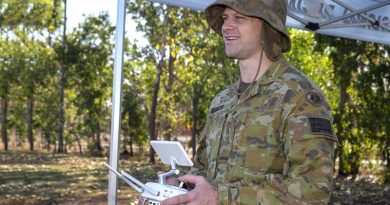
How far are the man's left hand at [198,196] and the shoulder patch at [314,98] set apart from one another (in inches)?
16.7

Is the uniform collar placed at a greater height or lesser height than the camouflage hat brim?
lesser

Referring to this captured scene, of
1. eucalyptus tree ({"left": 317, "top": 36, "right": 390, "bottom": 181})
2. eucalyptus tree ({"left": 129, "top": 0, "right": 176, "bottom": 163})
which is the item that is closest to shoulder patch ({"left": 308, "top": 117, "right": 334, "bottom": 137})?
eucalyptus tree ({"left": 317, "top": 36, "right": 390, "bottom": 181})

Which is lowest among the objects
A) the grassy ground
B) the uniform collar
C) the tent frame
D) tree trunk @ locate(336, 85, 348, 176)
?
the grassy ground

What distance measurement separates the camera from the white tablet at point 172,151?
6.40ft

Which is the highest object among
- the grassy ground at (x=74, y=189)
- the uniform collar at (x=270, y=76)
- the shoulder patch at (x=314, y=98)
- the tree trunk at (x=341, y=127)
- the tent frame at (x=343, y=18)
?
the tent frame at (x=343, y=18)

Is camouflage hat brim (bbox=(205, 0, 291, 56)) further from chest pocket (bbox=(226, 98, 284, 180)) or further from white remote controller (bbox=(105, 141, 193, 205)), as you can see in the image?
white remote controller (bbox=(105, 141, 193, 205))

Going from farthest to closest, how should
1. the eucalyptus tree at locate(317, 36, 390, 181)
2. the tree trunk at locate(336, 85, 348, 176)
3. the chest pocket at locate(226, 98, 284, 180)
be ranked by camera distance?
the tree trunk at locate(336, 85, 348, 176) < the eucalyptus tree at locate(317, 36, 390, 181) < the chest pocket at locate(226, 98, 284, 180)

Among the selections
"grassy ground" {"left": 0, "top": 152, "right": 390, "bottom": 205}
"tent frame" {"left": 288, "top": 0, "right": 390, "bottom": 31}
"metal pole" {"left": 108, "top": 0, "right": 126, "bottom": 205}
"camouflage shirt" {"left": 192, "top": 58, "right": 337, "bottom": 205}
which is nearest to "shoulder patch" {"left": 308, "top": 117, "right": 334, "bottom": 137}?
"camouflage shirt" {"left": 192, "top": 58, "right": 337, "bottom": 205}

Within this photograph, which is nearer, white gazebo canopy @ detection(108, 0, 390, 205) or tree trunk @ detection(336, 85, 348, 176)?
white gazebo canopy @ detection(108, 0, 390, 205)

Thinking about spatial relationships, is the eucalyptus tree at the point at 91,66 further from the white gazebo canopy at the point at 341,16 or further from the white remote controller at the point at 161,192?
the white remote controller at the point at 161,192

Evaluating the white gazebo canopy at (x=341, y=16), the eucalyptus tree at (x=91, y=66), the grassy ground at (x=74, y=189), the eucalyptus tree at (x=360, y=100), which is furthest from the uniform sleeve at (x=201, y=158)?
the eucalyptus tree at (x=91, y=66)

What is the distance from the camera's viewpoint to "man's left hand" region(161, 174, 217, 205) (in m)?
1.69

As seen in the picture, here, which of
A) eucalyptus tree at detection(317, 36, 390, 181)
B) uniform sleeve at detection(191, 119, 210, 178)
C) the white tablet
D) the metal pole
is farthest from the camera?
eucalyptus tree at detection(317, 36, 390, 181)

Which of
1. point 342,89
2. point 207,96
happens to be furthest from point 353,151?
point 207,96
